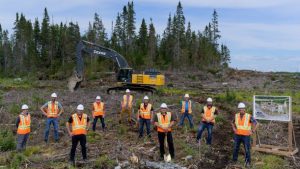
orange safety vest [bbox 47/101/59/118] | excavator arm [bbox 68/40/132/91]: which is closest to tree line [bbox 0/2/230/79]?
excavator arm [bbox 68/40/132/91]

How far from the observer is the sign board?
13921 millimetres

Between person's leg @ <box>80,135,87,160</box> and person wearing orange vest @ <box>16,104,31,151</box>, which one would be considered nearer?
person's leg @ <box>80,135,87,160</box>

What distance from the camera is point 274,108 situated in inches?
559

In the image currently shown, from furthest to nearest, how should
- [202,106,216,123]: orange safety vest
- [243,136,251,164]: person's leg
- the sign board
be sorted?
[202,106,216,123]: orange safety vest
the sign board
[243,136,251,164]: person's leg

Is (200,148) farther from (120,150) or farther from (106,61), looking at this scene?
(106,61)

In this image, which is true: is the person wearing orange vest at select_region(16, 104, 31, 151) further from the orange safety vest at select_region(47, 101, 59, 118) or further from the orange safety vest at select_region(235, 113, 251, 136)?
the orange safety vest at select_region(235, 113, 251, 136)

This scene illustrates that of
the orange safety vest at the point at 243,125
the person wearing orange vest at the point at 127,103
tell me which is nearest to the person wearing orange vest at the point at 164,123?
the orange safety vest at the point at 243,125

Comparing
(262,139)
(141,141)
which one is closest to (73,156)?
(141,141)

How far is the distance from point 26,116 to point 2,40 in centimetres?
9470

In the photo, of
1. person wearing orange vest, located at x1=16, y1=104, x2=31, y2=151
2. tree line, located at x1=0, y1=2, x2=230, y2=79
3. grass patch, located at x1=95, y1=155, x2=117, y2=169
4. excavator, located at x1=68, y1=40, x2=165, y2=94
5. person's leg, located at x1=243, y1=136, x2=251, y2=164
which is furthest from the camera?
tree line, located at x1=0, y1=2, x2=230, y2=79

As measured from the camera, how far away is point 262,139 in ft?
53.9

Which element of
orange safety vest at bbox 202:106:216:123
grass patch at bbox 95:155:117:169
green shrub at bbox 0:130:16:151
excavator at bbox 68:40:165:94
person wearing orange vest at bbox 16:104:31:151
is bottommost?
Answer: grass patch at bbox 95:155:117:169

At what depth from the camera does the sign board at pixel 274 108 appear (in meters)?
13.9

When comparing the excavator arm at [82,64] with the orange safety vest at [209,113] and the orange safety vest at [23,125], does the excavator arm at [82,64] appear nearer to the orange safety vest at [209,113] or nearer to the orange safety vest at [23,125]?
the orange safety vest at [23,125]
